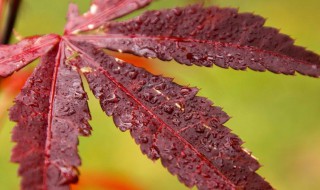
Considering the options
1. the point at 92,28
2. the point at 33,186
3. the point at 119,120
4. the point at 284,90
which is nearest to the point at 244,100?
A: the point at 284,90

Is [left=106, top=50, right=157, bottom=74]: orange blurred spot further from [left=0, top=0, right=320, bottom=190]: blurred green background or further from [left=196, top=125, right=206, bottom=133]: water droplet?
[left=196, top=125, right=206, bottom=133]: water droplet

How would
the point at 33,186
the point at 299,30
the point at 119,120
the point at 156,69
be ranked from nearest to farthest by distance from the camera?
the point at 33,186 → the point at 119,120 → the point at 156,69 → the point at 299,30

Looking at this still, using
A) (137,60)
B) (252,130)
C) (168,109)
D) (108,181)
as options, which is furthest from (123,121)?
(252,130)

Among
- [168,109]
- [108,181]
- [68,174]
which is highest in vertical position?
[168,109]

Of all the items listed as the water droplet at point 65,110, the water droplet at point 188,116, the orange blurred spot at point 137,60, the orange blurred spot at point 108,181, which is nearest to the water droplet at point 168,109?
the water droplet at point 188,116

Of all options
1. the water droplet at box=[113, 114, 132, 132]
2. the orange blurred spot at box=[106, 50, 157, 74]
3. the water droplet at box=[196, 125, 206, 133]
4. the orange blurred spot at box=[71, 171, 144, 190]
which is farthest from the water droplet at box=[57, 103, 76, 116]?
the orange blurred spot at box=[71, 171, 144, 190]

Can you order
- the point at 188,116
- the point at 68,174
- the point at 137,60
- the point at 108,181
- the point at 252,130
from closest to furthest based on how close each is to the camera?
the point at 68,174, the point at 188,116, the point at 137,60, the point at 108,181, the point at 252,130

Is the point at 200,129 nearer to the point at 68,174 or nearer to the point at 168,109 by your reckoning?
the point at 168,109

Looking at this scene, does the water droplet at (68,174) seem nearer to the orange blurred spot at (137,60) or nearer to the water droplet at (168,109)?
the water droplet at (168,109)

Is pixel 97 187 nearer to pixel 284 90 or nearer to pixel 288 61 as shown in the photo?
pixel 284 90
